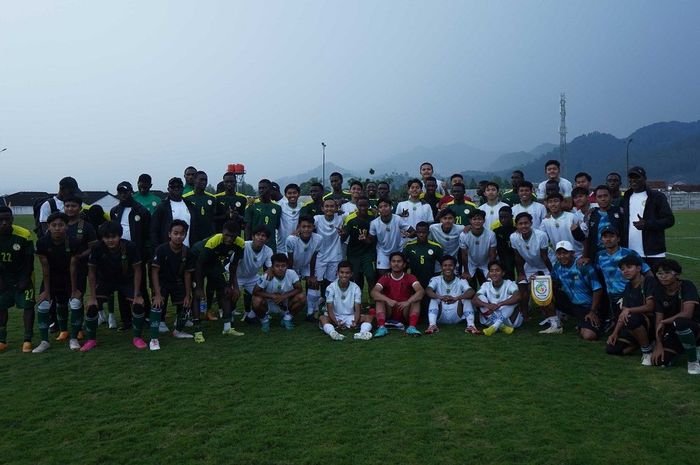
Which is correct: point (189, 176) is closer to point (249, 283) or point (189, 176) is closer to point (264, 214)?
point (264, 214)

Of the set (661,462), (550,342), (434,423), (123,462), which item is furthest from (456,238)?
(123,462)

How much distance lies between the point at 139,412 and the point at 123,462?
849 millimetres

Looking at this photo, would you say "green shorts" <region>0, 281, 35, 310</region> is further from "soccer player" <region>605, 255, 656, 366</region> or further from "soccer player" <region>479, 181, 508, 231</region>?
"soccer player" <region>605, 255, 656, 366</region>

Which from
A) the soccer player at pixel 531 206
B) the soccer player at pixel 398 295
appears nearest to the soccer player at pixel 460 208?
the soccer player at pixel 531 206

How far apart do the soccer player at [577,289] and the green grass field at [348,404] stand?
491 millimetres

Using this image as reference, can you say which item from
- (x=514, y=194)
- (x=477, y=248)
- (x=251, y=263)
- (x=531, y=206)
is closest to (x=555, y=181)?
(x=531, y=206)

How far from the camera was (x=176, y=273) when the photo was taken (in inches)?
266

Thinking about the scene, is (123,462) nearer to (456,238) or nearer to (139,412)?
(139,412)

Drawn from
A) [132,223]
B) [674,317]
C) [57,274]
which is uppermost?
[132,223]

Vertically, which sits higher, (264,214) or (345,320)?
(264,214)

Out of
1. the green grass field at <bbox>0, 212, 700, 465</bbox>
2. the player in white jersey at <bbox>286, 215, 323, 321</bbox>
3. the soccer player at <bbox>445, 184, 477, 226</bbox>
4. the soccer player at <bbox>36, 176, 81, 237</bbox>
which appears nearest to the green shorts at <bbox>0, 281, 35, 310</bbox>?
the green grass field at <bbox>0, 212, 700, 465</bbox>

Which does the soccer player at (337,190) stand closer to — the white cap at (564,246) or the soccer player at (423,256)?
the soccer player at (423,256)

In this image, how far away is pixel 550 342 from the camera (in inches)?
249

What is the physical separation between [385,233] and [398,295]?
117cm
